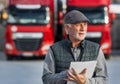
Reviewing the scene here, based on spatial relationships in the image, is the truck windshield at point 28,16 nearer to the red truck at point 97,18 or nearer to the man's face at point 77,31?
the red truck at point 97,18

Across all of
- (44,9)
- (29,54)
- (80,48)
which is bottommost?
(29,54)

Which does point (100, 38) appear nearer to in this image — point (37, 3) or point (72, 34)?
point (37, 3)

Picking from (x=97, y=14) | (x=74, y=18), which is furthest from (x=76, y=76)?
(x=97, y=14)

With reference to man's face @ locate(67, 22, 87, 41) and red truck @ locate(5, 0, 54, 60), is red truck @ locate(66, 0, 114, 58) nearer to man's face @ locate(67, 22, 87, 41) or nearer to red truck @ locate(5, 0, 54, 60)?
red truck @ locate(5, 0, 54, 60)

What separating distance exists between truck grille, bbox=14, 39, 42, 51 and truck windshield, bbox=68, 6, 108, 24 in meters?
2.44

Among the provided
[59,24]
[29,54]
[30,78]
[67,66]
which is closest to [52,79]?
[67,66]

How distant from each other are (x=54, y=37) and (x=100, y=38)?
232cm

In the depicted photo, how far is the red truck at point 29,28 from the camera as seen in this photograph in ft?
74.1

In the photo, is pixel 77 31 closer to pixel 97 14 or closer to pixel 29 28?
pixel 29 28

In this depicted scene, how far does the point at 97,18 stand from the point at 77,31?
18474 mm

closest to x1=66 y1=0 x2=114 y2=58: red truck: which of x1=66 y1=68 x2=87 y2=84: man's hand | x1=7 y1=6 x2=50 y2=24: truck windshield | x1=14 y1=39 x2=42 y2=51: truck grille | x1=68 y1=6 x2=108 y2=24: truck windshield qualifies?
x1=68 y1=6 x2=108 y2=24: truck windshield

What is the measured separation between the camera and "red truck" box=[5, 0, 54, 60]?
22.6m

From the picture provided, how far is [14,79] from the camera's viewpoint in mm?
16641

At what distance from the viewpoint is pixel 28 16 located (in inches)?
906
